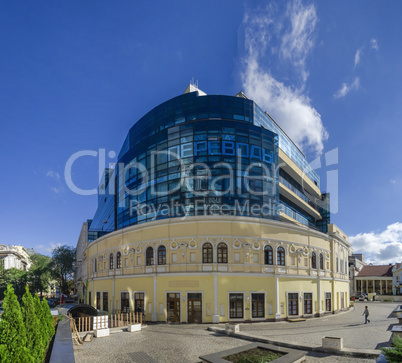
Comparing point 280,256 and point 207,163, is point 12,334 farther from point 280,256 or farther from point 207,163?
point 207,163

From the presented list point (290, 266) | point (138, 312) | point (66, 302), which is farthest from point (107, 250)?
point (66, 302)

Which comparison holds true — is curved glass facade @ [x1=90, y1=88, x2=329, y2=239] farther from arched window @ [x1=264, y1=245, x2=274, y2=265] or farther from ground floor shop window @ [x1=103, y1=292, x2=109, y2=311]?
ground floor shop window @ [x1=103, y1=292, x2=109, y2=311]

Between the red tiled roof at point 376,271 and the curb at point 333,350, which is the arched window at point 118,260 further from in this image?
the red tiled roof at point 376,271

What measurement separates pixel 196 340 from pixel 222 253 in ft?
30.6

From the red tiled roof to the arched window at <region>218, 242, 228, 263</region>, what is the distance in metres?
86.8

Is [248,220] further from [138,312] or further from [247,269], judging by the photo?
[138,312]

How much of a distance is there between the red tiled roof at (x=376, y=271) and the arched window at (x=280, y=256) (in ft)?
268

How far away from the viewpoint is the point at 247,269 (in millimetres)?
30672

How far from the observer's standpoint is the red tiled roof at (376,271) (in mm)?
100000

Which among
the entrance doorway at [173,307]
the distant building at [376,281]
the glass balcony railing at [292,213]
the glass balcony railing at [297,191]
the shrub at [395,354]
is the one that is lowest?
the distant building at [376,281]

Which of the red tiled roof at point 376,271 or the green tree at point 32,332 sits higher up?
the green tree at point 32,332

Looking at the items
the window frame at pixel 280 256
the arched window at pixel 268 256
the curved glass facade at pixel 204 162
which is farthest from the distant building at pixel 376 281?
the arched window at pixel 268 256

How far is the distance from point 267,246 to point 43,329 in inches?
818

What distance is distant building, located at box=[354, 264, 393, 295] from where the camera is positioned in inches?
3831
